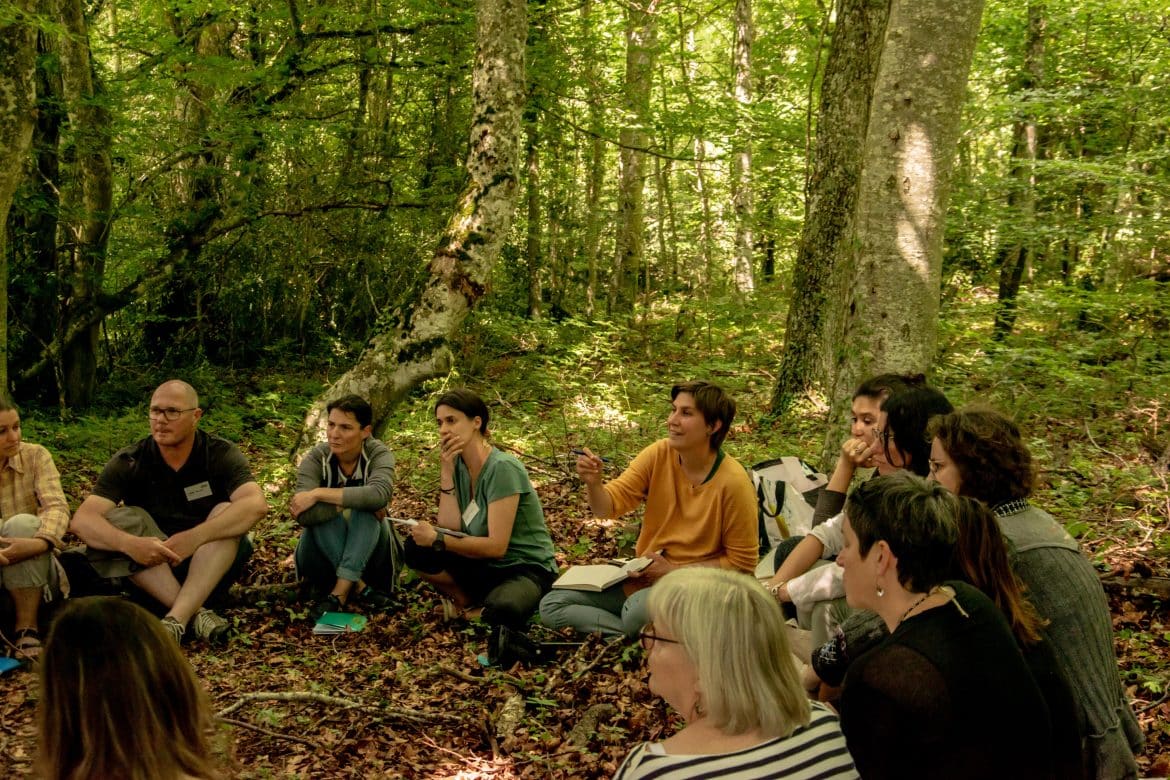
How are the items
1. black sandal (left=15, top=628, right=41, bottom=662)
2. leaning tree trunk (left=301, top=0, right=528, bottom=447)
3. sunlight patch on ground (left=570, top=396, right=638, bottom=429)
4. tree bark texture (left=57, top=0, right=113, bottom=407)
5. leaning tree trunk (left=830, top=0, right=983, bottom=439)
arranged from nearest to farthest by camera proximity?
black sandal (left=15, top=628, right=41, bottom=662) → leaning tree trunk (left=830, top=0, right=983, bottom=439) → leaning tree trunk (left=301, top=0, right=528, bottom=447) → tree bark texture (left=57, top=0, right=113, bottom=407) → sunlight patch on ground (left=570, top=396, right=638, bottom=429)

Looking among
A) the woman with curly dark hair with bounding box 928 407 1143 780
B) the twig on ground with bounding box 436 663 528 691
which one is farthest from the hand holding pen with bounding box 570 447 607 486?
the woman with curly dark hair with bounding box 928 407 1143 780

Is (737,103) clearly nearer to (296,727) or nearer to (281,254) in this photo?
(281,254)

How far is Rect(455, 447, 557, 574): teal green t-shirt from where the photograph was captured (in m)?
5.11

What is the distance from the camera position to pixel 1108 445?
7.79m

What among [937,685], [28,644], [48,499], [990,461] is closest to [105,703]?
[937,685]

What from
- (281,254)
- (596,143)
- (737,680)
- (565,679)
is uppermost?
(596,143)

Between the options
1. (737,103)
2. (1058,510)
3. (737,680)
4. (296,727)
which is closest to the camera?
(737,680)

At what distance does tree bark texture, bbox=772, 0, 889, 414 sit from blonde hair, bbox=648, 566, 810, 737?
667 cm

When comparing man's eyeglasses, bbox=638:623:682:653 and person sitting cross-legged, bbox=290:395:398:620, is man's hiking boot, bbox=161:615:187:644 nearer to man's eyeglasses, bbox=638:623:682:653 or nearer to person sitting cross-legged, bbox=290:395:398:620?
person sitting cross-legged, bbox=290:395:398:620

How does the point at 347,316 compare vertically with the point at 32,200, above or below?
below

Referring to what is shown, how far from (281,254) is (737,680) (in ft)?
37.2

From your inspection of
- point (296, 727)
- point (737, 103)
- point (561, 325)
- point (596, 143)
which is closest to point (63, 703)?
point (296, 727)

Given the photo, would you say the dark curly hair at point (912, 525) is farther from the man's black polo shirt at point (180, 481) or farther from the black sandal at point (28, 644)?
the black sandal at point (28, 644)

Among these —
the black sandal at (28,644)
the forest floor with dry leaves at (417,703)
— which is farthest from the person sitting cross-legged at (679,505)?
the black sandal at (28,644)
